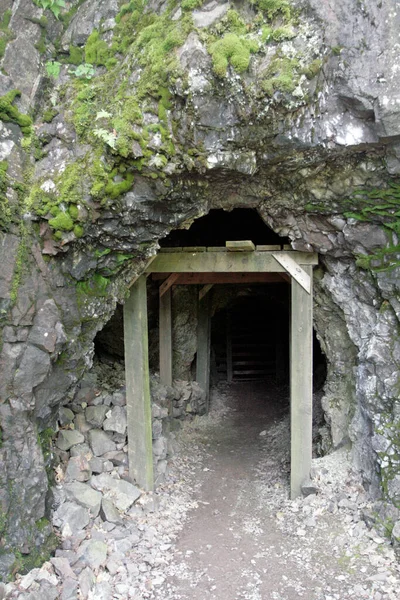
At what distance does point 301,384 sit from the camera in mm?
6180

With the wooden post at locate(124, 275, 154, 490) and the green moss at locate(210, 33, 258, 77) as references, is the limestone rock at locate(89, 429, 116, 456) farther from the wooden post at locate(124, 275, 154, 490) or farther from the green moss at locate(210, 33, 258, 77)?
the green moss at locate(210, 33, 258, 77)

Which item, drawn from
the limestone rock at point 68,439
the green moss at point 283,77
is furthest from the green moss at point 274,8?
the limestone rock at point 68,439

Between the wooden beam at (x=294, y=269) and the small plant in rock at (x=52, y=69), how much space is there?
3.38 metres

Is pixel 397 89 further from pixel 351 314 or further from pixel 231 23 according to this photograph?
pixel 351 314

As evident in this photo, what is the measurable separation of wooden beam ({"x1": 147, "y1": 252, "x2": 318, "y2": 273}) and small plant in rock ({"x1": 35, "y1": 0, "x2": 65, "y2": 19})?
10.2 feet

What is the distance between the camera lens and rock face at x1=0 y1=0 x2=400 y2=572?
169 inches

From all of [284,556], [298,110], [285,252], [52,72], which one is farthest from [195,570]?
[52,72]

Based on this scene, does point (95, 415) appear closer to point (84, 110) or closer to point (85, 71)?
point (84, 110)

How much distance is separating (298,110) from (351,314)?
276cm

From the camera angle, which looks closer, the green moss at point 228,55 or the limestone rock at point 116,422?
the green moss at point 228,55

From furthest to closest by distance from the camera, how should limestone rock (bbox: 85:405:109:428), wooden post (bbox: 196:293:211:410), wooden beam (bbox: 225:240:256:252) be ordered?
wooden post (bbox: 196:293:211:410) → limestone rock (bbox: 85:405:109:428) → wooden beam (bbox: 225:240:256:252)

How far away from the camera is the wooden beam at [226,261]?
A: 20.1ft

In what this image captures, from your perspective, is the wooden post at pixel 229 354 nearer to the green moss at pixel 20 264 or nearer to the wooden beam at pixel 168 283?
the wooden beam at pixel 168 283

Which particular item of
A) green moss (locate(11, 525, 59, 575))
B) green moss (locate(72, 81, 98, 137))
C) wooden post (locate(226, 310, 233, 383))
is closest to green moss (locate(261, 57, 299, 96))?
green moss (locate(72, 81, 98, 137))
